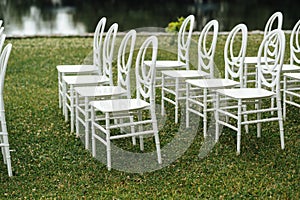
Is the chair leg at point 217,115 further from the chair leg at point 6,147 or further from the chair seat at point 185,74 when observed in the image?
the chair leg at point 6,147

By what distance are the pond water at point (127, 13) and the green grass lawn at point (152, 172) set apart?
8708mm

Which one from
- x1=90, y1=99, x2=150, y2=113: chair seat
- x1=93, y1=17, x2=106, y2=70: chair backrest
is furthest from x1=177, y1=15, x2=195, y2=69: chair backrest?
x1=90, y1=99, x2=150, y2=113: chair seat

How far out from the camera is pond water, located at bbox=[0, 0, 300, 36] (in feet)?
50.9

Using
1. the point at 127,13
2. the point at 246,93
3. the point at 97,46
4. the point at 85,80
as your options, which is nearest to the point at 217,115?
the point at 246,93

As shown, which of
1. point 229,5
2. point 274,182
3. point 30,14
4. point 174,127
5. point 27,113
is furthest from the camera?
point 229,5

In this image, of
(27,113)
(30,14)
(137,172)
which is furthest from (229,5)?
A: (137,172)

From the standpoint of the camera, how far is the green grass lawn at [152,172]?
425cm

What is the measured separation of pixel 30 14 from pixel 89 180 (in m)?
13.9

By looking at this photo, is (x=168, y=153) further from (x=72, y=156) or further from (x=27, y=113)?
(x=27, y=113)

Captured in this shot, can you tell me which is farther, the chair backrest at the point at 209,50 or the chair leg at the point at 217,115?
the chair backrest at the point at 209,50

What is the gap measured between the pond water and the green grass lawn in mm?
8708

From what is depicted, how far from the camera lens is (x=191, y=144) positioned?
525cm

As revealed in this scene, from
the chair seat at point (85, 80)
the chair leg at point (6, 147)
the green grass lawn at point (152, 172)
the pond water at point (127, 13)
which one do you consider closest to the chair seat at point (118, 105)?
the green grass lawn at point (152, 172)

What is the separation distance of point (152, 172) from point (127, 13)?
548 inches
